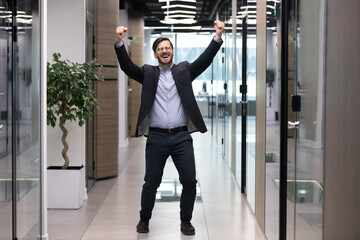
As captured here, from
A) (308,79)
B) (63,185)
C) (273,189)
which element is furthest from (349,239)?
(63,185)

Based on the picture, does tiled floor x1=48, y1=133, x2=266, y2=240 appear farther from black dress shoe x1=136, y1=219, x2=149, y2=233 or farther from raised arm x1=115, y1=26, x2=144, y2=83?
raised arm x1=115, y1=26, x2=144, y2=83

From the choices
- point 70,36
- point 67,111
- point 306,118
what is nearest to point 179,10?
point 70,36

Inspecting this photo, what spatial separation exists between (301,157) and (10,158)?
1946 mm

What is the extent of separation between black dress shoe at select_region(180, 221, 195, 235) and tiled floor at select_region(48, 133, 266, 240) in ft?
0.16

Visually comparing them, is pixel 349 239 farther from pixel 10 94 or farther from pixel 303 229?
pixel 10 94

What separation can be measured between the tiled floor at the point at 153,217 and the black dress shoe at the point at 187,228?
0.05 meters

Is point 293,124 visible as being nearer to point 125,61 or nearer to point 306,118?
point 306,118

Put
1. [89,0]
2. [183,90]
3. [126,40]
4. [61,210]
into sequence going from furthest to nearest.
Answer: [126,40] → [89,0] → [61,210] → [183,90]

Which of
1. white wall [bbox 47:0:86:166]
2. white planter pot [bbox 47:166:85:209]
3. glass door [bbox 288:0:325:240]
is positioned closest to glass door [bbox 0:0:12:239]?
glass door [bbox 288:0:325:240]

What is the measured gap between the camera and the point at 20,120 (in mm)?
4594

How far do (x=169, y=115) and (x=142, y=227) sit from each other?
1.07m

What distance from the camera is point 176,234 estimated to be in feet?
19.3

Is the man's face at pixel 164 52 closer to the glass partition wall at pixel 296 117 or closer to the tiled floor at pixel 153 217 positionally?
the glass partition wall at pixel 296 117

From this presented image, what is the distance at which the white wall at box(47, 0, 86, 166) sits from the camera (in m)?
7.50
